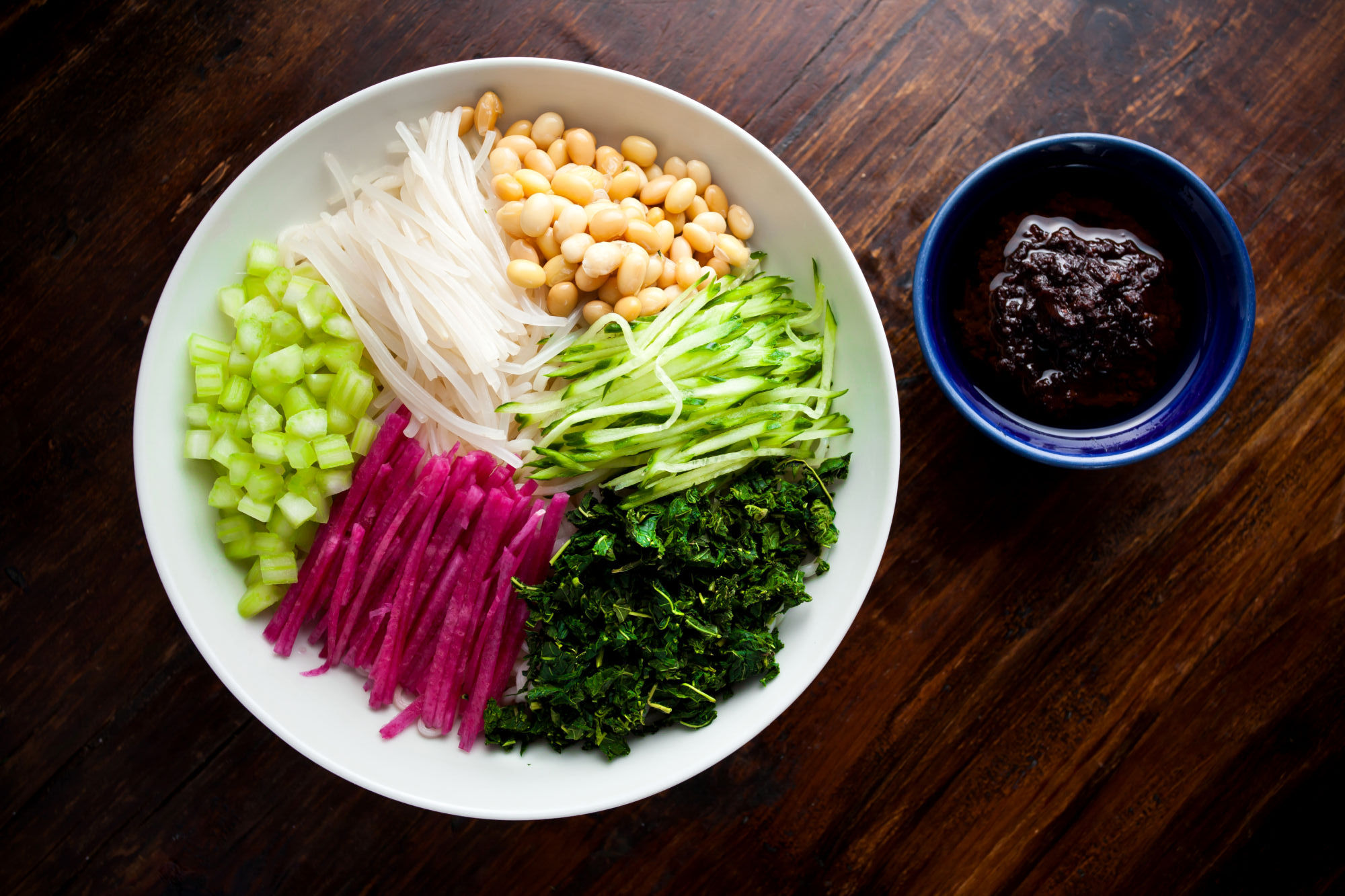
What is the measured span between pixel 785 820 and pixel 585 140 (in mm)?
2258

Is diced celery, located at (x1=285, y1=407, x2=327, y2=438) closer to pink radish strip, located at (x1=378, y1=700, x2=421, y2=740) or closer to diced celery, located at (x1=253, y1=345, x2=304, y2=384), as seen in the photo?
diced celery, located at (x1=253, y1=345, x2=304, y2=384)

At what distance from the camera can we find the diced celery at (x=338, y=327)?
2.06 meters

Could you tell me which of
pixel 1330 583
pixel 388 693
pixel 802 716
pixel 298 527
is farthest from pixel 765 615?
pixel 1330 583

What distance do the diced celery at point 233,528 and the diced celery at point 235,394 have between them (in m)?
0.32

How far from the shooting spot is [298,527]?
2135 millimetres

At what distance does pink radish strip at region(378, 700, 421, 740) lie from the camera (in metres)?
2.12

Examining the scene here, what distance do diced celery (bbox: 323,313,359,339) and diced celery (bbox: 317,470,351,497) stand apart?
0.38m

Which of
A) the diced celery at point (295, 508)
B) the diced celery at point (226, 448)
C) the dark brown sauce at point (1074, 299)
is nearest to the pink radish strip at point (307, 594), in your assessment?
the diced celery at point (295, 508)

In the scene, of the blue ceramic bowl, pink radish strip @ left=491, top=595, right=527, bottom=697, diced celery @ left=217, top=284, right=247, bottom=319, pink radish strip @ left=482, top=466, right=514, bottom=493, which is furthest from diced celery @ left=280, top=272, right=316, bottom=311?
the blue ceramic bowl

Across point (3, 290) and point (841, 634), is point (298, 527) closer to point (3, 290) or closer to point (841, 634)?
point (3, 290)

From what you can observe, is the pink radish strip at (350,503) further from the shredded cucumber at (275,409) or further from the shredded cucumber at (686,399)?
the shredded cucumber at (686,399)

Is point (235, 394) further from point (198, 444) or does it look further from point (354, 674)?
point (354, 674)

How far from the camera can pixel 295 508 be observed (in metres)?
2.04

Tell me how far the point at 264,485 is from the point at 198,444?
23 centimetres
